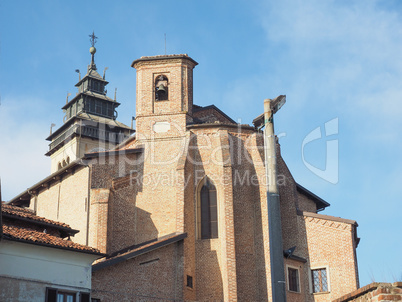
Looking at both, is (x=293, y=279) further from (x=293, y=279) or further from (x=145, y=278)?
(x=145, y=278)

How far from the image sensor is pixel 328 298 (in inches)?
1138

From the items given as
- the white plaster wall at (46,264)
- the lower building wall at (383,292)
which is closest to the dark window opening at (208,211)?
the white plaster wall at (46,264)

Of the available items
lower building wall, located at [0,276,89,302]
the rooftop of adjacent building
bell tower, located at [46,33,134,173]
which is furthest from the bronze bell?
bell tower, located at [46,33,134,173]

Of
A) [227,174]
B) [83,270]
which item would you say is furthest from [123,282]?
[227,174]

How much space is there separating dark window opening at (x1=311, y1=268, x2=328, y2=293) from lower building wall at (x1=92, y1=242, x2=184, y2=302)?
284 inches

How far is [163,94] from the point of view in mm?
32250

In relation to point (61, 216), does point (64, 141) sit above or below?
above

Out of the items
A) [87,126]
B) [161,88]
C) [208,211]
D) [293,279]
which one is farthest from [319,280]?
[87,126]

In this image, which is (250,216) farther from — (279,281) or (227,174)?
(279,281)

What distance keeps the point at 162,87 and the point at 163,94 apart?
0.71m

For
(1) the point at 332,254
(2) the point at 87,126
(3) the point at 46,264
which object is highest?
(2) the point at 87,126

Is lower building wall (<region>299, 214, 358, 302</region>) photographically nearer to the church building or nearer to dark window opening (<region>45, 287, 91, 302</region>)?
the church building

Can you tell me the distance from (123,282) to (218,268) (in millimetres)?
5266

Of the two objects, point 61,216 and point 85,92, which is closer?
point 61,216
